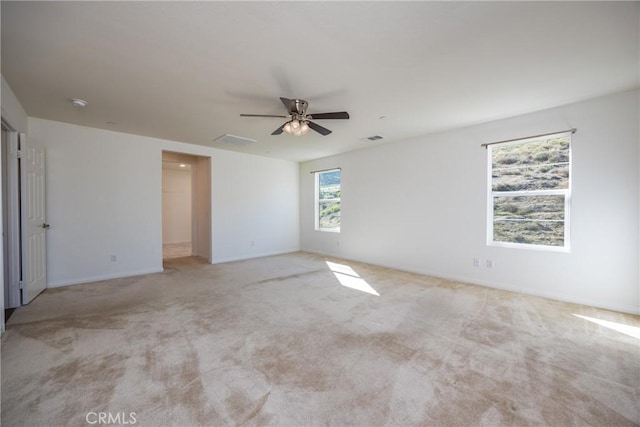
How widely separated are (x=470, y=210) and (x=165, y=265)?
5.84 m

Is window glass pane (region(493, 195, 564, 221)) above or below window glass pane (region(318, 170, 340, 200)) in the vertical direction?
below

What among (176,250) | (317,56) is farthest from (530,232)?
(176,250)

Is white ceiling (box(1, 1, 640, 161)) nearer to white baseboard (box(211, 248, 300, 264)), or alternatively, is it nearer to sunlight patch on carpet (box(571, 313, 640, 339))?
sunlight patch on carpet (box(571, 313, 640, 339))

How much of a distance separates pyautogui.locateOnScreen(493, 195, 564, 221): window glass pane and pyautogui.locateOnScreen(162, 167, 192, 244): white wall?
8656 millimetres

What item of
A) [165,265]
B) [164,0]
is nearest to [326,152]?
[165,265]

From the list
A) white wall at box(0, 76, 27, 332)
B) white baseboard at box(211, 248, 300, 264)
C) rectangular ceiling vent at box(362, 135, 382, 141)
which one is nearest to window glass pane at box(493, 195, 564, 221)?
rectangular ceiling vent at box(362, 135, 382, 141)

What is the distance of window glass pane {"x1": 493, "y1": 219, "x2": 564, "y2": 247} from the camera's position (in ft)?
11.7

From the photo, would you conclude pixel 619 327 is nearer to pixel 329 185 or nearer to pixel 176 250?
pixel 329 185

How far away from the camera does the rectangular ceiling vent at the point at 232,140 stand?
15.5 ft

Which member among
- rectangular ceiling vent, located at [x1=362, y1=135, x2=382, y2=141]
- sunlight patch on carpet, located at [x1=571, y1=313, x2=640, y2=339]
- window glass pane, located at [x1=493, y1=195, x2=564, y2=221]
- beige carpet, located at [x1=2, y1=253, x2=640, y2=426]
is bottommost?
beige carpet, located at [x1=2, y1=253, x2=640, y2=426]

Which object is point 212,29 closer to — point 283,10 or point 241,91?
point 283,10

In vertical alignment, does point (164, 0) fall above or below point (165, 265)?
above

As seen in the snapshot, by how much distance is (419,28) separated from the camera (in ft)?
6.39

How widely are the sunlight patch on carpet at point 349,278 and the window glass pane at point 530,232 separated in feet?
6.96
